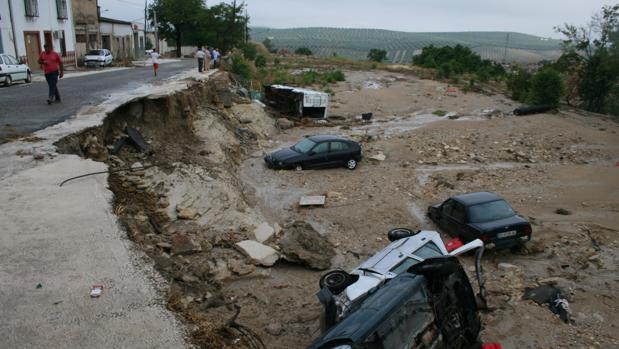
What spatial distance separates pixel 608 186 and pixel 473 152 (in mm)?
5784

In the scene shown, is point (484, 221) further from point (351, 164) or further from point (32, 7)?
point (32, 7)

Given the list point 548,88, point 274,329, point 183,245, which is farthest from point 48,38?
point 274,329

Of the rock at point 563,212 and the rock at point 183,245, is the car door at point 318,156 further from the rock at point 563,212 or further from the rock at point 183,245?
the rock at point 183,245

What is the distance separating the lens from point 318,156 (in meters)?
18.3

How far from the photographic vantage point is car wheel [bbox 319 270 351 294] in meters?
Answer: 6.82

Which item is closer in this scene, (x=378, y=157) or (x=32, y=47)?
(x=378, y=157)

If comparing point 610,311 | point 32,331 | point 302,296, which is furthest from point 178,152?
point 610,311

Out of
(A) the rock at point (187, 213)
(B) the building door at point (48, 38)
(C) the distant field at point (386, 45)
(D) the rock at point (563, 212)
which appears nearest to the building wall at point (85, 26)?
(B) the building door at point (48, 38)

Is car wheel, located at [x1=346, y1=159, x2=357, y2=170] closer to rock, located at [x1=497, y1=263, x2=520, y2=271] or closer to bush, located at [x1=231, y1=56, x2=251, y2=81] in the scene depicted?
rock, located at [x1=497, y1=263, x2=520, y2=271]

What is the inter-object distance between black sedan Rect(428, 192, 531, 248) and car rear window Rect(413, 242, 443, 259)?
339cm

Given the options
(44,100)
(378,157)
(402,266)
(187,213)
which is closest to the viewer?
(402,266)

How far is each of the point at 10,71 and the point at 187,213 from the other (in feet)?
49.0

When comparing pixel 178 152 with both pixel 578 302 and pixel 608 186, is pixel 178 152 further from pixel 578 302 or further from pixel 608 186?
pixel 608 186

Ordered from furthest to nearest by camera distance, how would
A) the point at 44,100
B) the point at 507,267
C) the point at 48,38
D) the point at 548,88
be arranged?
the point at 48,38, the point at 548,88, the point at 44,100, the point at 507,267
